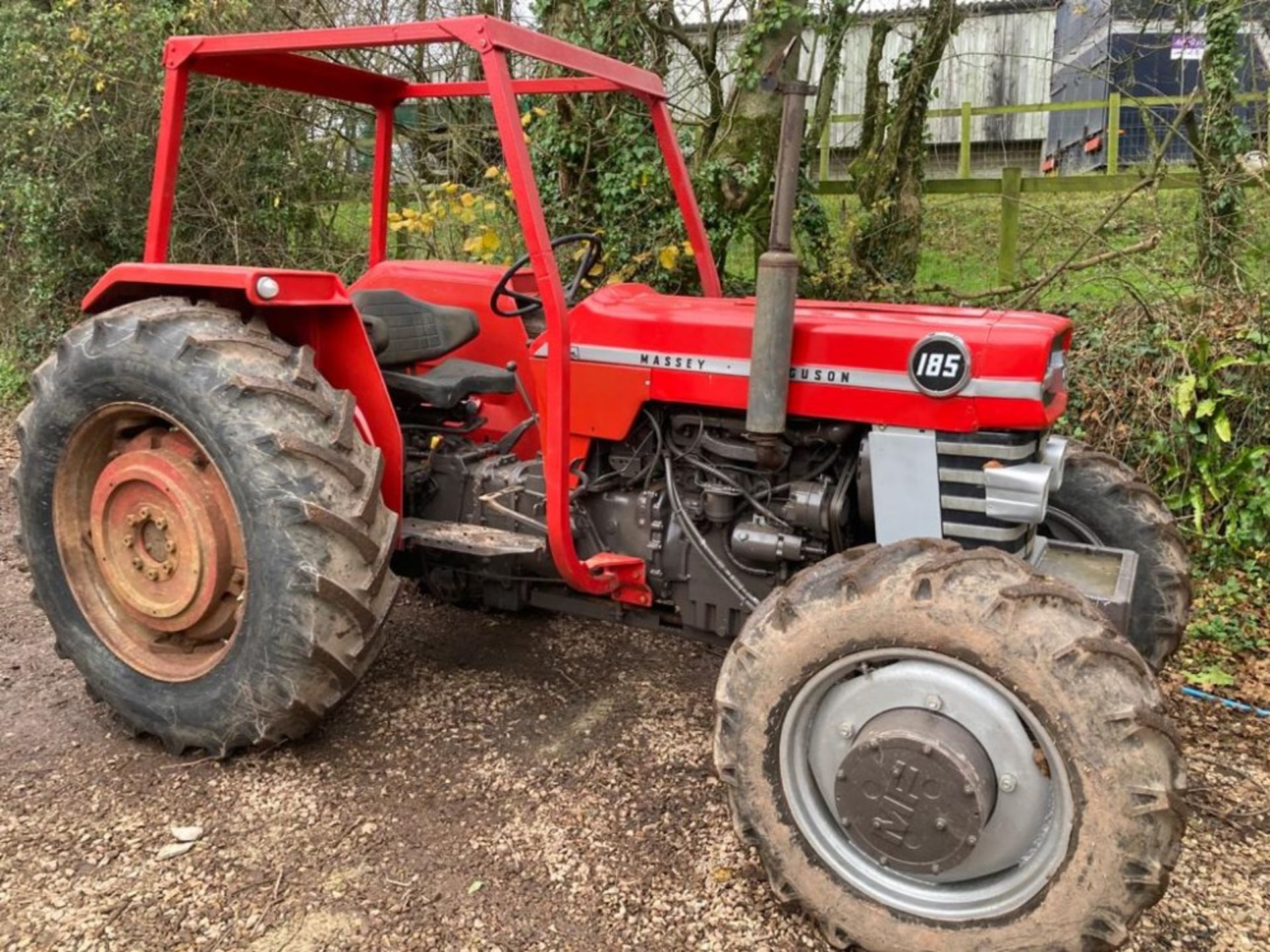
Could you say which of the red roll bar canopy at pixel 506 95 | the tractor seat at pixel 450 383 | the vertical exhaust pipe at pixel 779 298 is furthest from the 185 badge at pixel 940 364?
the tractor seat at pixel 450 383

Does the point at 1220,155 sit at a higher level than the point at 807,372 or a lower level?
higher

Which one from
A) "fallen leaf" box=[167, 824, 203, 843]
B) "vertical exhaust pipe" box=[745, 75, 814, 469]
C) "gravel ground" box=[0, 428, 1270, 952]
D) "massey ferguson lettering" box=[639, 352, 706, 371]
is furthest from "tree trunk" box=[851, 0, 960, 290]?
"fallen leaf" box=[167, 824, 203, 843]

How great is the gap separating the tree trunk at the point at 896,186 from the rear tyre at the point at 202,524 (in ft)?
14.7

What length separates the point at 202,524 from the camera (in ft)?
8.92

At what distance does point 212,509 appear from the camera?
2.73m

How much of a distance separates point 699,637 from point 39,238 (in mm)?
6203

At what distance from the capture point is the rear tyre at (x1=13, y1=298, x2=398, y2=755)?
8.34 feet

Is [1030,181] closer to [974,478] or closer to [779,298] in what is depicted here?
[974,478]

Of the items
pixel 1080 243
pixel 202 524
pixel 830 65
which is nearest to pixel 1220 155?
pixel 1080 243

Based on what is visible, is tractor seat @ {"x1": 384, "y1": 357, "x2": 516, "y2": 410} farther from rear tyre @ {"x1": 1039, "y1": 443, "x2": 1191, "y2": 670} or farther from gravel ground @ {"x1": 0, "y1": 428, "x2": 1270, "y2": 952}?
rear tyre @ {"x1": 1039, "y1": 443, "x2": 1191, "y2": 670}

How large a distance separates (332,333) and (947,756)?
1.99 meters

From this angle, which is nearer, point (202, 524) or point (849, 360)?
point (849, 360)

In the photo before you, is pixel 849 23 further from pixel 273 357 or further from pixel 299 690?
pixel 299 690

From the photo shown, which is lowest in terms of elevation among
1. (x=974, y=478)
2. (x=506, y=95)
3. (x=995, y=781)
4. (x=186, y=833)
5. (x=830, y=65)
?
(x=186, y=833)
